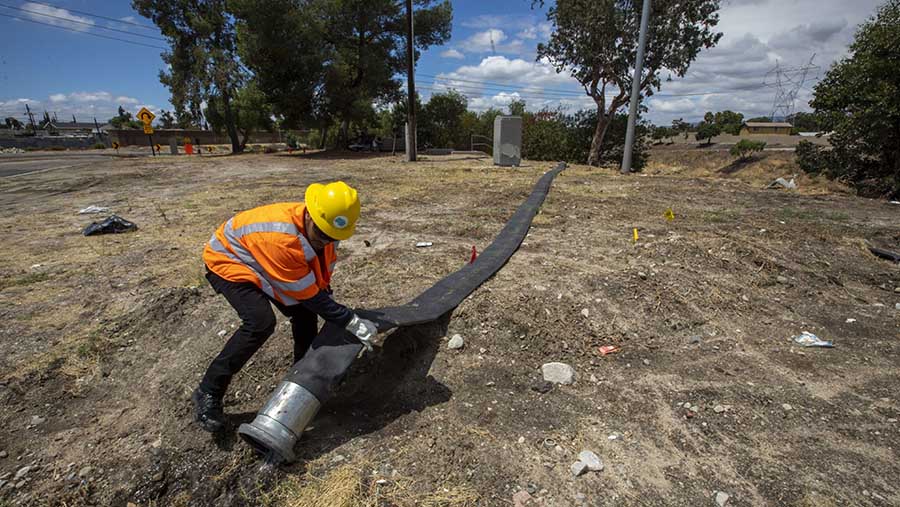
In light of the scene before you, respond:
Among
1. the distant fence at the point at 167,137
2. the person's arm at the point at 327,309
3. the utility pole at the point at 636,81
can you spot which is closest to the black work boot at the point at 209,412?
the person's arm at the point at 327,309

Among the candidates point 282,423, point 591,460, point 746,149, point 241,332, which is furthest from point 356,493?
point 746,149

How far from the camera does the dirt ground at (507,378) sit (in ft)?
6.23

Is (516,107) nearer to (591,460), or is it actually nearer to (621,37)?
(621,37)

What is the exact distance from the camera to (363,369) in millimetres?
2818

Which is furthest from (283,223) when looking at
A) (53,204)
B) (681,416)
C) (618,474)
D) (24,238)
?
(53,204)

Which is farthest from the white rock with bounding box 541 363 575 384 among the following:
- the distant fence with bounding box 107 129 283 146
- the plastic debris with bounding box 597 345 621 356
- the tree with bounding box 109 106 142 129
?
the tree with bounding box 109 106 142 129

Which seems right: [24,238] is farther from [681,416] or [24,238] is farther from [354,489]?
[681,416]

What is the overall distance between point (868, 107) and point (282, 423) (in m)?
13.4

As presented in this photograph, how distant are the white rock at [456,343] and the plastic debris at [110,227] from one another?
541 cm

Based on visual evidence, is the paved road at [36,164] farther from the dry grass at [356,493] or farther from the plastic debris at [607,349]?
the plastic debris at [607,349]

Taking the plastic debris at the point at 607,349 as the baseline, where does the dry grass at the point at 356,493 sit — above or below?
below

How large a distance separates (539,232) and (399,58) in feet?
63.6

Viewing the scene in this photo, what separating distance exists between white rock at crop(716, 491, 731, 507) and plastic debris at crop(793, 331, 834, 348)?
1.83 m

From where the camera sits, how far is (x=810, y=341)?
3035 mm
